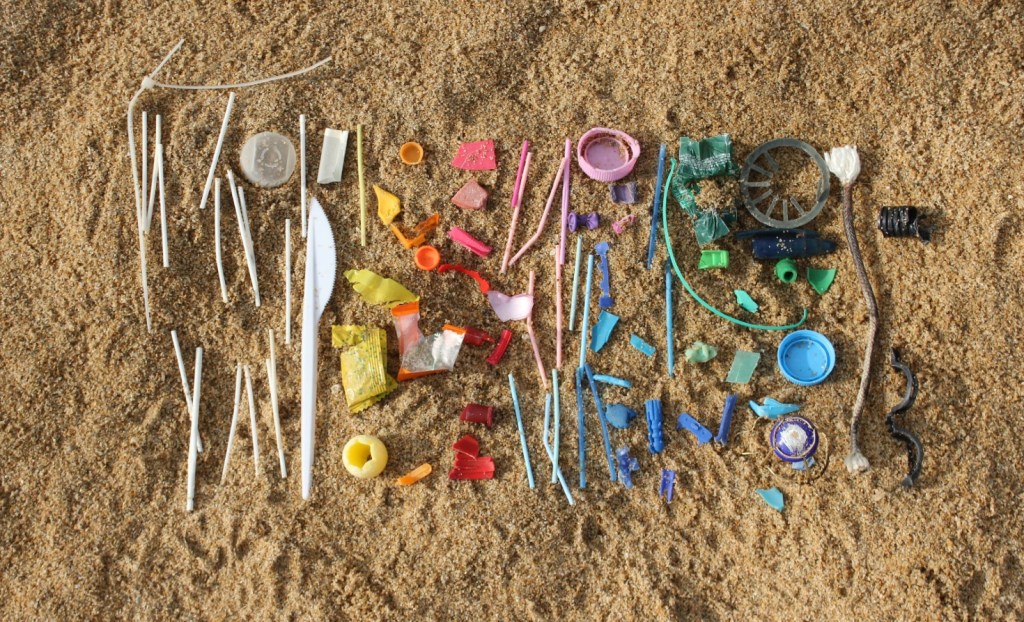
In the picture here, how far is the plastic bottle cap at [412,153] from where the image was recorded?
2.70 m

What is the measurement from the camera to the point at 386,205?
8.77 feet

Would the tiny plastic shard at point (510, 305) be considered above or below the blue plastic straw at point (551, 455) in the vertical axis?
above

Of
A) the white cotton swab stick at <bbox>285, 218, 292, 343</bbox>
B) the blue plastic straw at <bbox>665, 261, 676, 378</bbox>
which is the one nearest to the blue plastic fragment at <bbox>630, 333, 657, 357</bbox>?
the blue plastic straw at <bbox>665, 261, 676, 378</bbox>

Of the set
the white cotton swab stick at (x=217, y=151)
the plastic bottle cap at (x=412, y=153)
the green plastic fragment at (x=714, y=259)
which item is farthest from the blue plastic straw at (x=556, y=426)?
the white cotton swab stick at (x=217, y=151)

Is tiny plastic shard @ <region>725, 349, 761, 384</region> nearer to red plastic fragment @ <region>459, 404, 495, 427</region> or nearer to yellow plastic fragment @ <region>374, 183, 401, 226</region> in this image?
red plastic fragment @ <region>459, 404, 495, 427</region>

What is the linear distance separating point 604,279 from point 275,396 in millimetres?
1259

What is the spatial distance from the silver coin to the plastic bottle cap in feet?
1.40

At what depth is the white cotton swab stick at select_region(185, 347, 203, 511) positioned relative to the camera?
254 centimetres

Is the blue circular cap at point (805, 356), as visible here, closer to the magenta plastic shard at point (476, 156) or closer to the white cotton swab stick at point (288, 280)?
the magenta plastic shard at point (476, 156)

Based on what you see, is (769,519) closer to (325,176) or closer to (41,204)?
(325,176)

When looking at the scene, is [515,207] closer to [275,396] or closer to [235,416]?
[275,396]

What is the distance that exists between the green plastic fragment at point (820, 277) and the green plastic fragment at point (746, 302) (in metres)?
0.22

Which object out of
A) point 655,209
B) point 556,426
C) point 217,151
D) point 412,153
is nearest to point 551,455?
point 556,426

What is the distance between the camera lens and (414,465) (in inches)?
101
